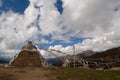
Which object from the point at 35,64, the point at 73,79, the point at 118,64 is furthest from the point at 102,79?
the point at 118,64

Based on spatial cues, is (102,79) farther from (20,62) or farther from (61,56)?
(61,56)

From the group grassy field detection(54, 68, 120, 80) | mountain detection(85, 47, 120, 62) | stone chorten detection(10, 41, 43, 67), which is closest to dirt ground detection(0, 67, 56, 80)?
grassy field detection(54, 68, 120, 80)

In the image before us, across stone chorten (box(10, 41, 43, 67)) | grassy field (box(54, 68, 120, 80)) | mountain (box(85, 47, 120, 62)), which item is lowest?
grassy field (box(54, 68, 120, 80))

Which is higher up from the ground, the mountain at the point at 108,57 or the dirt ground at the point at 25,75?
the mountain at the point at 108,57

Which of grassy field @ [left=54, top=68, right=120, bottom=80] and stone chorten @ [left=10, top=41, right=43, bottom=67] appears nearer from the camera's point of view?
Answer: grassy field @ [left=54, top=68, right=120, bottom=80]

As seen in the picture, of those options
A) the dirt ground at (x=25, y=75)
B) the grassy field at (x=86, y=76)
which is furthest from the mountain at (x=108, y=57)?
the dirt ground at (x=25, y=75)

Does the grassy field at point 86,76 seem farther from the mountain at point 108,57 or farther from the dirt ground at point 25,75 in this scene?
the mountain at point 108,57

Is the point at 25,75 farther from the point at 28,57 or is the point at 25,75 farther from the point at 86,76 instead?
the point at 28,57

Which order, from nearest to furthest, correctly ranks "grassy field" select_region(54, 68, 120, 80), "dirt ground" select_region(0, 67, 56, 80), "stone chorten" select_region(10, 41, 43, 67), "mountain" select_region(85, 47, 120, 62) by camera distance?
"dirt ground" select_region(0, 67, 56, 80) → "grassy field" select_region(54, 68, 120, 80) → "stone chorten" select_region(10, 41, 43, 67) → "mountain" select_region(85, 47, 120, 62)

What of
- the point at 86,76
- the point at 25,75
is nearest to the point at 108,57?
the point at 86,76

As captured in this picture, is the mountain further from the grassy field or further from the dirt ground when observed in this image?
the dirt ground

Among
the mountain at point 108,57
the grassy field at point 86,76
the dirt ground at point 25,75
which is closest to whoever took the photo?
the dirt ground at point 25,75

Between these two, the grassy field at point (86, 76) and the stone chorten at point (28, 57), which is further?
the stone chorten at point (28, 57)

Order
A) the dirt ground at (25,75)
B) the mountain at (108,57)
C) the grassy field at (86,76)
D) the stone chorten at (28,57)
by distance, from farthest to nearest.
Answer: the mountain at (108,57) → the stone chorten at (28,57) → the grassy field at (86,76) → the dirt ground at (25,75)
